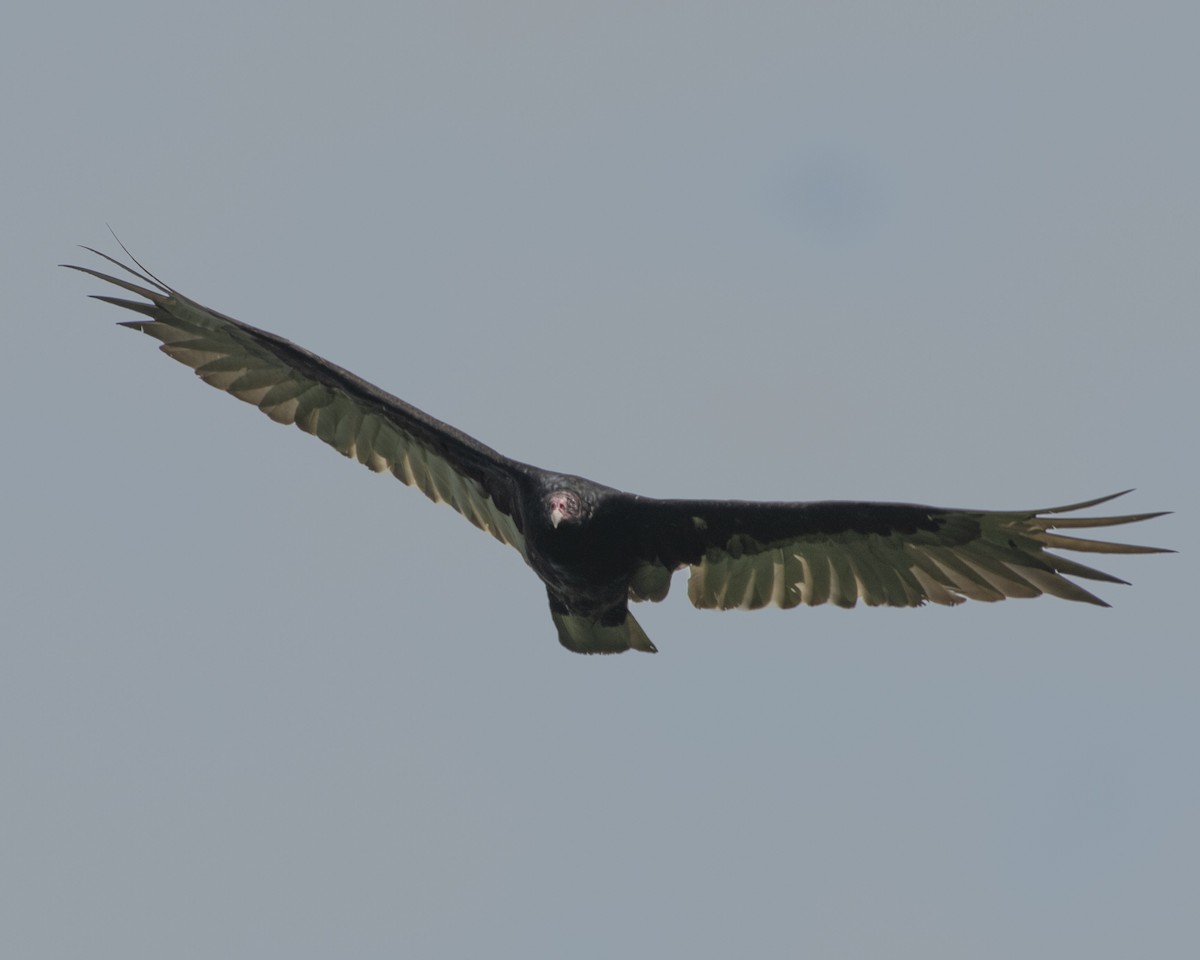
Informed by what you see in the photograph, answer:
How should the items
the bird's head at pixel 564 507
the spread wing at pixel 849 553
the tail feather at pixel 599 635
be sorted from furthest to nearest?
the tail feather at pixel 599 635 < the bird's head at pixel 564 507 < the spread wing at pixel 849 553

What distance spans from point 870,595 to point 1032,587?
4.00ft

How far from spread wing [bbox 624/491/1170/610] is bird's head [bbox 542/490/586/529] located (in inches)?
16.6

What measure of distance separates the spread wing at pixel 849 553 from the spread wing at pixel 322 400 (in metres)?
1.36

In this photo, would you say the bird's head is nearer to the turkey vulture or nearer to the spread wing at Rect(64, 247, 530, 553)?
the turkey vulture

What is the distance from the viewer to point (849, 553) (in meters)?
11.4

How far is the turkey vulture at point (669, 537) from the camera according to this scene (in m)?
10.8

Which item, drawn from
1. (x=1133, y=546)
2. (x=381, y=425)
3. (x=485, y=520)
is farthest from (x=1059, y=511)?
(x=381, y=425)

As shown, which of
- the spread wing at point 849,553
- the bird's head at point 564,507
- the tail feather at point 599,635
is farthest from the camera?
the tail feather at point 599,635

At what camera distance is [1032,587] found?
10.6 m

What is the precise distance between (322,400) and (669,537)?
3.31 meters

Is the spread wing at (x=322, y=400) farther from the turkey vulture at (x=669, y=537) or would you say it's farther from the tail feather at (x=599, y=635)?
the tail feather at (x=599, y=635)

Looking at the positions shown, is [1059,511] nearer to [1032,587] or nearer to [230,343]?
[1032,587]

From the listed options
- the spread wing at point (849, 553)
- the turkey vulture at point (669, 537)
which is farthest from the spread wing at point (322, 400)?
the spread wing at point (849, 553)

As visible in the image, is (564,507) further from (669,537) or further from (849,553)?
(849,553)
